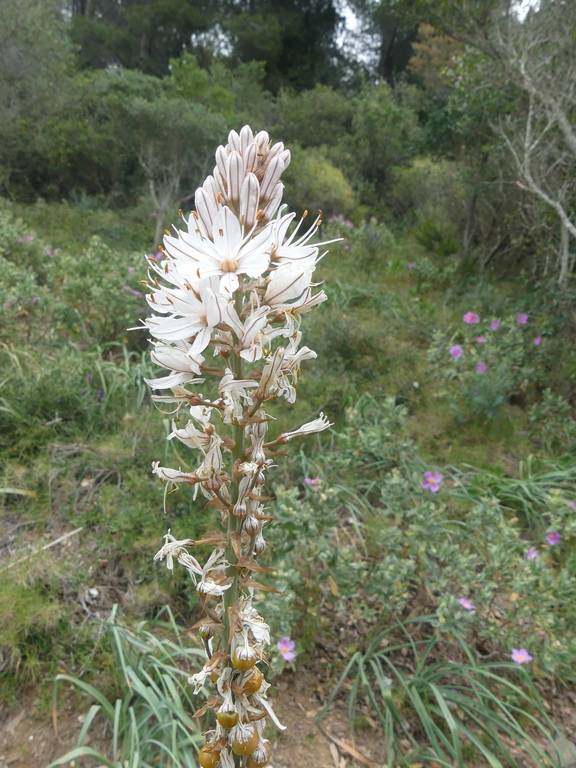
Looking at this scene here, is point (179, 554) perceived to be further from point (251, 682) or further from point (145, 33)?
point (145, 33)

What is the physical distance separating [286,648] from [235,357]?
1618 millimetres

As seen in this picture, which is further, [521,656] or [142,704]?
[521,656]

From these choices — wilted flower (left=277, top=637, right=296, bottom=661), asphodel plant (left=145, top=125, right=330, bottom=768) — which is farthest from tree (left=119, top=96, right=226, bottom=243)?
asphodel plant (left=145, top=125, right=330, bottom=768)

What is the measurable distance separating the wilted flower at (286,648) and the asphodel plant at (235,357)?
118 cm

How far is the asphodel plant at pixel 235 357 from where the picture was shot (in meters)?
1.03

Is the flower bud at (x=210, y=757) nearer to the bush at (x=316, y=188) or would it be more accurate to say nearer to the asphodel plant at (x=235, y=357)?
the asphodel plant at (x=235, y=357)

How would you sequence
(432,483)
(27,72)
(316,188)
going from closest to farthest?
(432,483), (27,72), (316,188)

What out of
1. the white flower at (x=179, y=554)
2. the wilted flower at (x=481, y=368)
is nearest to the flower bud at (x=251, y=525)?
the white flower at (x=179, y=554)

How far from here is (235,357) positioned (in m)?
1.06

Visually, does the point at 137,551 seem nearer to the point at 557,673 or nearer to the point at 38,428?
the point at 38,428

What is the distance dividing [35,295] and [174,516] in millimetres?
2365

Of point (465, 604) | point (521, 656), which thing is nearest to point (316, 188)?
point (465, 604)

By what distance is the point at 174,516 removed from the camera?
308 centimetres

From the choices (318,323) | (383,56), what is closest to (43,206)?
(318,323)
